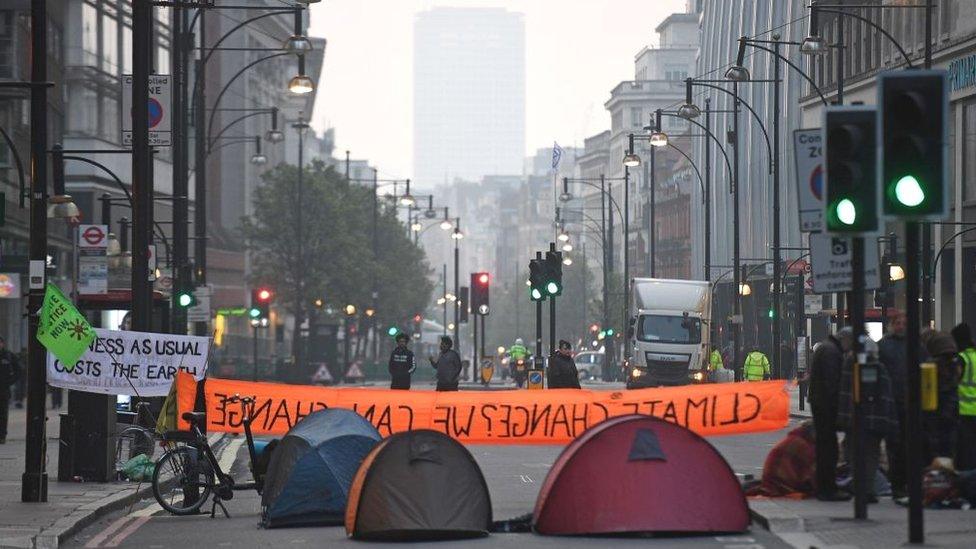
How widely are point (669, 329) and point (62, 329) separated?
128 ft

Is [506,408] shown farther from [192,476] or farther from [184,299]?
[184,299]

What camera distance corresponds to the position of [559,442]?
1791cm

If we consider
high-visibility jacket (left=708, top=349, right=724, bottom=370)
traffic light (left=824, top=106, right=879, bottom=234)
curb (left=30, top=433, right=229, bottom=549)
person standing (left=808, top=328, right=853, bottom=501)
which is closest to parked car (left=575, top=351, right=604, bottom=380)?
high-visibility jacket (left=708, top=349, right=724, bottom=370)

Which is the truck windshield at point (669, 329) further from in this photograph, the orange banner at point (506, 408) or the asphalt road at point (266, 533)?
the orange banner at point (506, 408)

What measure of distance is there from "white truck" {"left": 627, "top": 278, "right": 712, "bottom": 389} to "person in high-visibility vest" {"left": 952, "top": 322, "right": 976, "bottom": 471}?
3835 centimetres

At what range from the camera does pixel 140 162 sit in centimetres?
2100

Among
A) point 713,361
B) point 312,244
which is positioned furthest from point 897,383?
point 312,244

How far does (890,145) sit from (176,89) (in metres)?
21.2

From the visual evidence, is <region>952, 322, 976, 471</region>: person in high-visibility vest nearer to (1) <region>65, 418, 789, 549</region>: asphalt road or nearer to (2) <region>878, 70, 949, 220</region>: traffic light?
(1) <region>65, 418, 789, 549</region>: asphalt road

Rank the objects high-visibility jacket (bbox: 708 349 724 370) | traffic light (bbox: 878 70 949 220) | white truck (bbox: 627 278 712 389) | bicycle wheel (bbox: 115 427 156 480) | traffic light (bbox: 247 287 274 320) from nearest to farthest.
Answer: traffic light (bbox: 878 70 949 220)
bicycle wheel (bbox: 115 427 156 480)
traffic light (bbox: 247 287 274 320)
white truck (bbox: 627 278 712 389)
high-visibility jacket (bbox: 708 349 724 370)

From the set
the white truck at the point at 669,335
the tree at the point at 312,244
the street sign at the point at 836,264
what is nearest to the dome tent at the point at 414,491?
the street sign at the point at 836,264

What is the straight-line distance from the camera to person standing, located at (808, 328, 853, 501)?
16.3 metres

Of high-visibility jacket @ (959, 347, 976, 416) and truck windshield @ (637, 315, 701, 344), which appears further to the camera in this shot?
truck windshield @ (637, 315, 701, 344)

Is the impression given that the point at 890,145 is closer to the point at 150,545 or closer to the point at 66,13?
the point at 150,545
